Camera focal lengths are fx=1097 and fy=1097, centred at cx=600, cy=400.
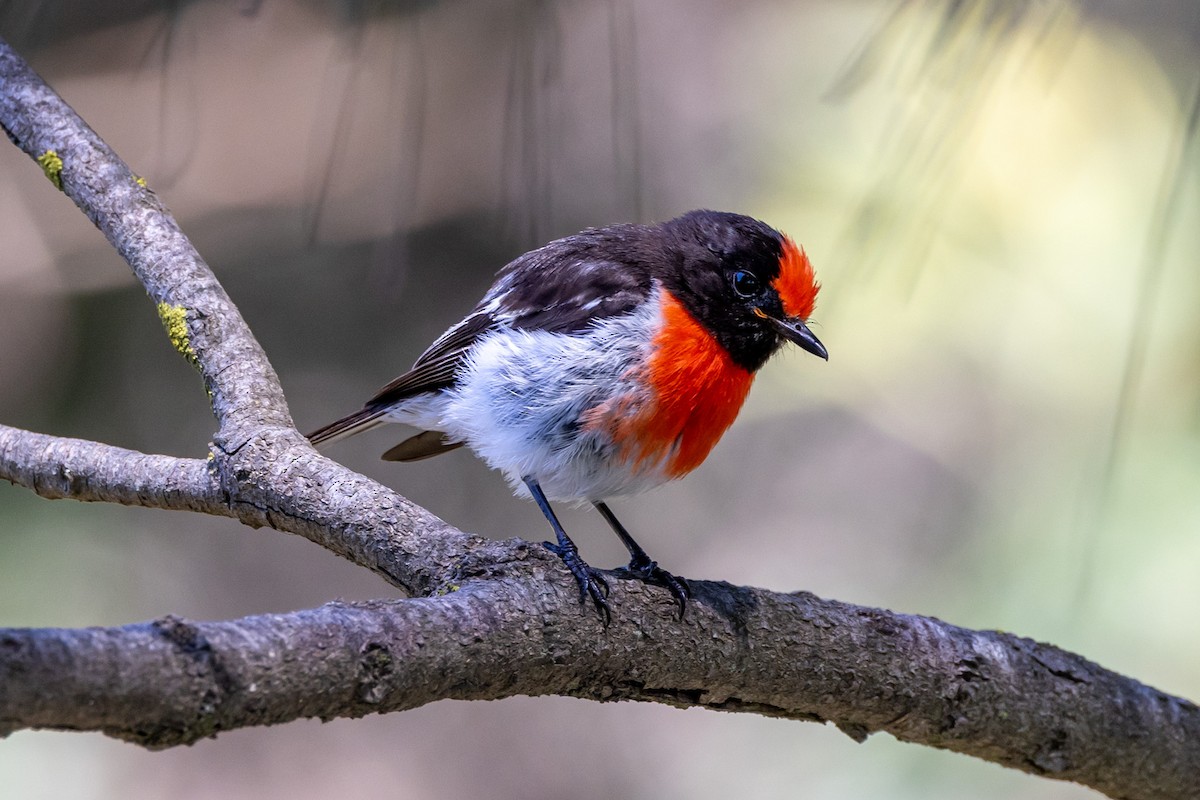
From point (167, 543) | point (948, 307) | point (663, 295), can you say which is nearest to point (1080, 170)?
point (948, 307)

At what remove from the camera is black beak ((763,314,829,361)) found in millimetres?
2979

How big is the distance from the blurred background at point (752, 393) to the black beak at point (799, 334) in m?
0.29

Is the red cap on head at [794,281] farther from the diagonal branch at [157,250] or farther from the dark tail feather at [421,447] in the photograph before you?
the diagonal branch at [157,250]

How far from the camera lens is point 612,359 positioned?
9.02 ft

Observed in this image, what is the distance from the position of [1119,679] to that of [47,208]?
5.13 metres

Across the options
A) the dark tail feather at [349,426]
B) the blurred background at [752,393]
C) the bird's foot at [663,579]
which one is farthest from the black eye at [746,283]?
the dark tail feather at [349,426]

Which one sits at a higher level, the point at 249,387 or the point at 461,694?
the point at 249,387

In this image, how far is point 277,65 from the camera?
18.8ft

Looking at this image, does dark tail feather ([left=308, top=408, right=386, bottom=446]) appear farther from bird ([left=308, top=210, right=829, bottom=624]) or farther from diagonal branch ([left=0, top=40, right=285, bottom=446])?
diagonal branch ([left=0, top=40, right=285, bottom=446])

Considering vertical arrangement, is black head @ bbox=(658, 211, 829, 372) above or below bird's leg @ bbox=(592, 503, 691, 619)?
above

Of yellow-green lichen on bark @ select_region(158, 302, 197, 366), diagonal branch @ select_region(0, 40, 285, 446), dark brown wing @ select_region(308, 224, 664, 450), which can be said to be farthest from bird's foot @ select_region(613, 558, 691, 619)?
yellow-green lichen on bark @ select_region(158, 302, 197, 366)

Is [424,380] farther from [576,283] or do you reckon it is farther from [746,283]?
[746,283]

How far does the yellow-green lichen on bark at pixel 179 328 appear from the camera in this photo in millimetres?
2779

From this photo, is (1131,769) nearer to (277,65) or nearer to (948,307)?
(948,307)
